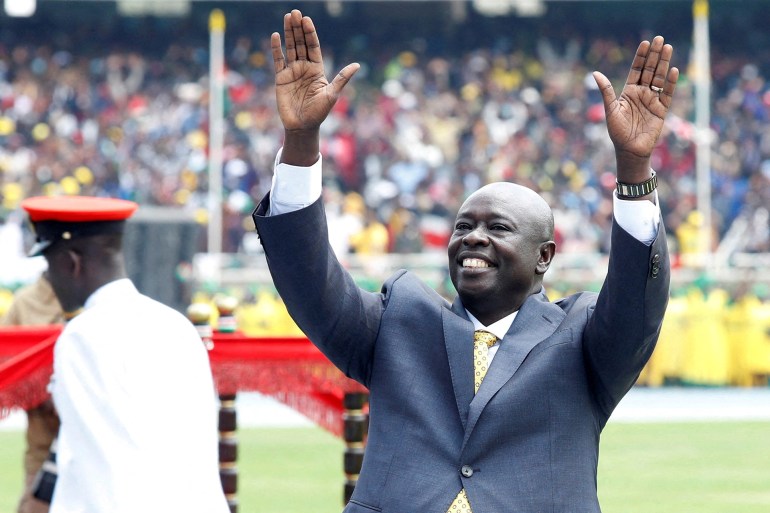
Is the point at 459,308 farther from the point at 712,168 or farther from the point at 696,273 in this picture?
the point at 712,168

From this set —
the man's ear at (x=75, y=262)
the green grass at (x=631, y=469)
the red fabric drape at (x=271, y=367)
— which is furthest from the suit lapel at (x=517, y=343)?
the green grass at (x=631, y=469)

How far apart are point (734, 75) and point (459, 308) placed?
26411 millimetres

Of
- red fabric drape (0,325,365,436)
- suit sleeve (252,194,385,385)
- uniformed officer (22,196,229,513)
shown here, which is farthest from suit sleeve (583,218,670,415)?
red fabric drape (0,325,365,436)

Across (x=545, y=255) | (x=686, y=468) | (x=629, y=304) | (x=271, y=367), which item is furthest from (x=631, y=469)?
(x=629, y=304)

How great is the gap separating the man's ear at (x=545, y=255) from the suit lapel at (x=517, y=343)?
0.07 metres

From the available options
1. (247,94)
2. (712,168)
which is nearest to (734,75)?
(712,168)

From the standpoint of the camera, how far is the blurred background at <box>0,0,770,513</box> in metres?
19.3

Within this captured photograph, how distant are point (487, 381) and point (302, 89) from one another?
83cm

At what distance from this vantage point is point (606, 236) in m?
23.5

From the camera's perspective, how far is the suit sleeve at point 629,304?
333 cm

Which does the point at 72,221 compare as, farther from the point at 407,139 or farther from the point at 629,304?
the point at 407,139

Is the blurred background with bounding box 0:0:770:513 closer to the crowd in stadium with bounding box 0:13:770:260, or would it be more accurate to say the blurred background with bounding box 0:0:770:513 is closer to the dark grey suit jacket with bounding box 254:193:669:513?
the crowd in stadium with bounding box 0:13:770:260

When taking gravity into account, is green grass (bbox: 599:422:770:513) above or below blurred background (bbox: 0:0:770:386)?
below

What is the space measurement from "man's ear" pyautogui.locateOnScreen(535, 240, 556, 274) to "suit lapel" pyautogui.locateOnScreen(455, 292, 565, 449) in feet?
0.23
